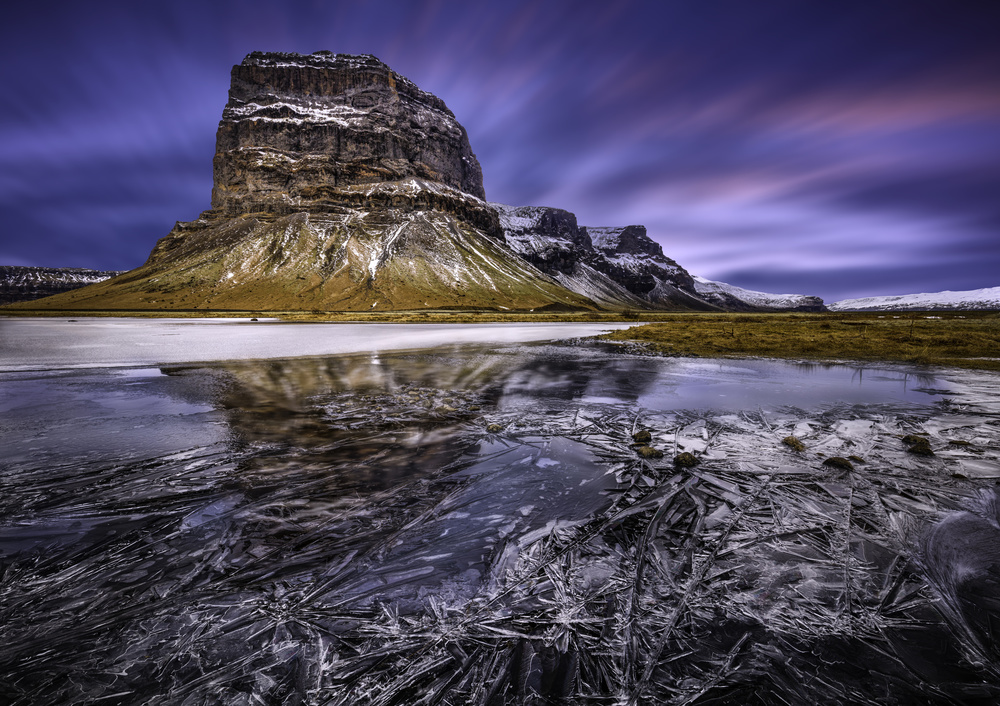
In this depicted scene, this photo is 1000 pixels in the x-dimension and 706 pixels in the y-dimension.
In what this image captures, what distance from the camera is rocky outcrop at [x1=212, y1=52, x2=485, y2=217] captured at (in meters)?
150

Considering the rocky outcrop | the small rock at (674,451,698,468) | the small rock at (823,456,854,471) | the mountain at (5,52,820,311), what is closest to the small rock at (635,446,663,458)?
the small rock at (674,451,698,468)

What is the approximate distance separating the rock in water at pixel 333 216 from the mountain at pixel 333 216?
55 cm

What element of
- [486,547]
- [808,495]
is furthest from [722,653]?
[808,495]

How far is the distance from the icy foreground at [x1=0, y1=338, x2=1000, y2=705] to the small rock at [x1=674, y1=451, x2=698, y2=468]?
11cm

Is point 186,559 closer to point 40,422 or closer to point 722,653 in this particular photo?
point 722,653

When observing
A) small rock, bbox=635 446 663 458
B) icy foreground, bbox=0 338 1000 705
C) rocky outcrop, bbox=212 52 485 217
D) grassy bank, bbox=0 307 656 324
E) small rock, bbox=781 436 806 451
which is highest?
rocky outcrop, bbox=212 52 485 217

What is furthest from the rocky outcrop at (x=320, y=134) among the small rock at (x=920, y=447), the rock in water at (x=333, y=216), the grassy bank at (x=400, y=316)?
the small rock at (x=920, y=447)

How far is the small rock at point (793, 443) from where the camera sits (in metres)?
6.72

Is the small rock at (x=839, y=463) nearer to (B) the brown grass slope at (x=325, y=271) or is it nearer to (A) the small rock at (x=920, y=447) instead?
(A) the small rock at (x=920, y=447)

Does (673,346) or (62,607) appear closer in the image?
(62,607)

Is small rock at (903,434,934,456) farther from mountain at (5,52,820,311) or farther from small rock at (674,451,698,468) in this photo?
mountain at (5,52,820,311)

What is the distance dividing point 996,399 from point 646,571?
1301 cm

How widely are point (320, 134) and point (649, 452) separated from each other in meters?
192

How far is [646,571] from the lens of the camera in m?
3.61
